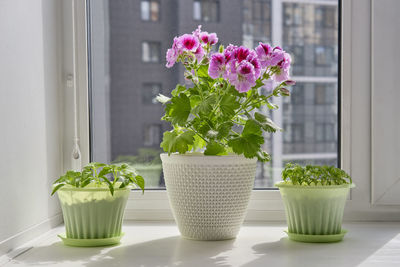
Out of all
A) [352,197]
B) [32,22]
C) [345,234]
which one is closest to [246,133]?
[345,234]

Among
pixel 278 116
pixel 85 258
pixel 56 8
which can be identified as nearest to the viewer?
pixel 85 258

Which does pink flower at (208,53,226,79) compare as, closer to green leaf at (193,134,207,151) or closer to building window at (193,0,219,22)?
green leaf at (193,134,207,151)

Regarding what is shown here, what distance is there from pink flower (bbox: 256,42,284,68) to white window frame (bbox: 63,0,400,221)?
0.41m

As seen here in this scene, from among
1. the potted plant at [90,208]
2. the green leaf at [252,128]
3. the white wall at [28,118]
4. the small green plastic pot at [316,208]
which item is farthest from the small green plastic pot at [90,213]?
the small green plastic pot at [316,208]

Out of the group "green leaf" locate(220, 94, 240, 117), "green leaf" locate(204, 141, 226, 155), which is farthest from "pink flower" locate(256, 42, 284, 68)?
"green leaf" locate(204, 141, 226, 155)

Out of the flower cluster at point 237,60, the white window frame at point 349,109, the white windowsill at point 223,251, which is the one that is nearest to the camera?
the white windowsill at point 223,251

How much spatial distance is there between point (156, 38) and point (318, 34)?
523mm

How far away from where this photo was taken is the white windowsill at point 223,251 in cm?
111

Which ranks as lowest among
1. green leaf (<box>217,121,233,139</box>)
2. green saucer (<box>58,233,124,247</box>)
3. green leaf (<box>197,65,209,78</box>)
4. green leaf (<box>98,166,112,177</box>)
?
green saucer (<box>58,233,124,247</box>)

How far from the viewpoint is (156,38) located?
1.63 meters

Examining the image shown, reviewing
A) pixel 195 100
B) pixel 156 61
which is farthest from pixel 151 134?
pixel 195 100

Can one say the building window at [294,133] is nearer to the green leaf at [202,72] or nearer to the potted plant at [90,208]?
the green leaf at [202,72]

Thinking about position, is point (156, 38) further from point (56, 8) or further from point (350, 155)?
point (350, 155)

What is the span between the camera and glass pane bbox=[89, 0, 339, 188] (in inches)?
64.2
